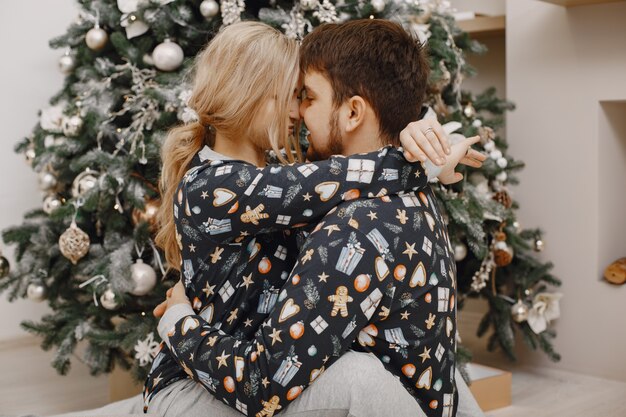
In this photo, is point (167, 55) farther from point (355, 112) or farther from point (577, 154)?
point (577, 154)

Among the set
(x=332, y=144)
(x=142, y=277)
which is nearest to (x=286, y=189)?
(x=332, y=144)

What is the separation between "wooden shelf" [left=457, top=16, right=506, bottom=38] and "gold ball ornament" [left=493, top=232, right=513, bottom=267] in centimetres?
108

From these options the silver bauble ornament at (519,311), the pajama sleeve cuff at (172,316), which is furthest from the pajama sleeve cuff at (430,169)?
the silver bauble ornament at (519,311)

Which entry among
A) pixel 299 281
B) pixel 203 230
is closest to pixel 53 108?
pixel 203 230

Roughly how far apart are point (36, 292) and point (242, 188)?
160 cm

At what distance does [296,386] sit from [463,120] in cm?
168

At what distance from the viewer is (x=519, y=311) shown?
9.73ft

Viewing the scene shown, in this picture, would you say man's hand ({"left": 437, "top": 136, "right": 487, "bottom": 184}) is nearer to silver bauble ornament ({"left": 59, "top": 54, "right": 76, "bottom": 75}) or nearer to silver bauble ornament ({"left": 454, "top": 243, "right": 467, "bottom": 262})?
silver bauble ornament ({"left": 454, "top": 243, "right": 467, "bottom": 262})

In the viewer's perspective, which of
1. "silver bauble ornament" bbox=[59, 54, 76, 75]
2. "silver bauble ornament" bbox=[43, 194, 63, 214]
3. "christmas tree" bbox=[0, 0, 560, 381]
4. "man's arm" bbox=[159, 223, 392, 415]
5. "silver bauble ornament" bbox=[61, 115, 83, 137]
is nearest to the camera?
"man's arm" bbox=[159, 223, 392, 415]

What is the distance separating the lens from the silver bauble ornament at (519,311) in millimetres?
2965

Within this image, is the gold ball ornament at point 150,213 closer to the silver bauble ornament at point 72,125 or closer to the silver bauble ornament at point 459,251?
the silver bauble ornament at point 72,125

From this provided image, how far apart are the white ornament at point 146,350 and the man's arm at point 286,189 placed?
1077mm

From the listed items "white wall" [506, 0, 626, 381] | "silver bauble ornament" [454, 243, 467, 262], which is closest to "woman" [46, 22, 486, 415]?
"silver bauble ornament" [454, 243, 467, 262]

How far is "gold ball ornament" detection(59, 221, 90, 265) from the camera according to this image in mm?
2537
